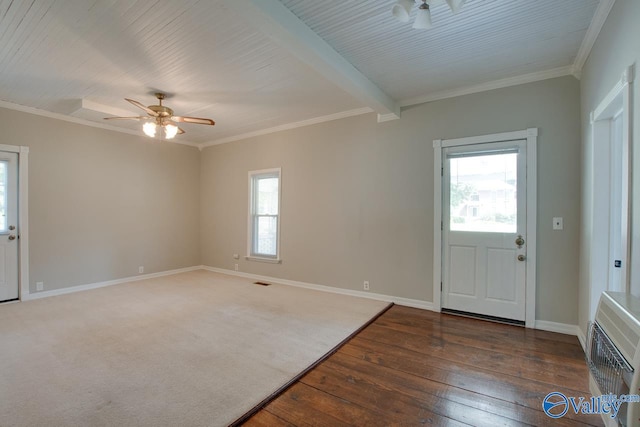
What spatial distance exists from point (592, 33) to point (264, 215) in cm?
480

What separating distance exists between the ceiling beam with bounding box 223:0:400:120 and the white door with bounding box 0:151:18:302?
441cm

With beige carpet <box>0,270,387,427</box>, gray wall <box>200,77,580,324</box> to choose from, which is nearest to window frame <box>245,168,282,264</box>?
gray wall <box>200,77,580,324</box>

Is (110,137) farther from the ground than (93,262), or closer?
farther from the ground

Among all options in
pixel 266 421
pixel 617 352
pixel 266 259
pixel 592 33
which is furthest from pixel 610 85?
pixel 266 259

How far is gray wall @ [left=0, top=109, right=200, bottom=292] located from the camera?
171 inches

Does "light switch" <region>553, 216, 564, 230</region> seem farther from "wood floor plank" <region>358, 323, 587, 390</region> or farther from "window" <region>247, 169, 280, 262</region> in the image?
"window" <region>247, 169, 280, 262</region>

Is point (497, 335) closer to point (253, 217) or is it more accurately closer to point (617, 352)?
point (617, 352)

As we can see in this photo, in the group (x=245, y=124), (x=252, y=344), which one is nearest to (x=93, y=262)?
(x=245, y=124)

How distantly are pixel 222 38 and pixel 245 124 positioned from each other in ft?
8.53

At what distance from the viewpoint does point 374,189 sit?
4262mm

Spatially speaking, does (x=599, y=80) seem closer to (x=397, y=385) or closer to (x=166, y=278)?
(x=397, y=385)

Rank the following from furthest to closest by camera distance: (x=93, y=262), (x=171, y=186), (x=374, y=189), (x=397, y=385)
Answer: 1. (x=171, y=186)
2. (x=93, y=262)
3. (x=374, y=189)
4. (x=397, y=385)

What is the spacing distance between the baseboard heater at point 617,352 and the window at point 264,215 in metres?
4.30

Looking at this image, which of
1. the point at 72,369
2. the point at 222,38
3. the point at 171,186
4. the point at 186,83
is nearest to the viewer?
the point at 72,369
